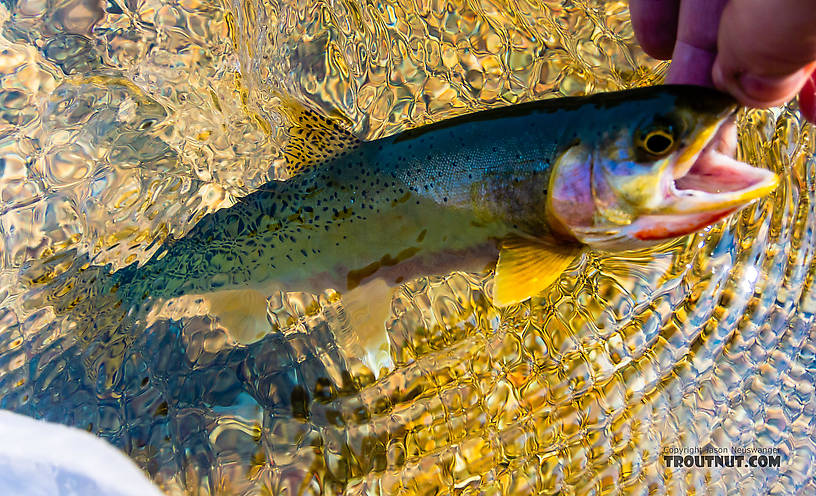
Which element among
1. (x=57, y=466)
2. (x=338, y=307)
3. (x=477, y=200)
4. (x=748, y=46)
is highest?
(x=748, y=46)

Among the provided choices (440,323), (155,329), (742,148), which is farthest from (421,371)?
(742,148)

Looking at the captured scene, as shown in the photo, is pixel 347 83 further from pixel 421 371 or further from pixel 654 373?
pixel 654 373

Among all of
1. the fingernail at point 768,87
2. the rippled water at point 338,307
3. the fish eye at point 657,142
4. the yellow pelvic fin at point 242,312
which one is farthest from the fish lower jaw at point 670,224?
the yellow pelvic fin at point 242,312

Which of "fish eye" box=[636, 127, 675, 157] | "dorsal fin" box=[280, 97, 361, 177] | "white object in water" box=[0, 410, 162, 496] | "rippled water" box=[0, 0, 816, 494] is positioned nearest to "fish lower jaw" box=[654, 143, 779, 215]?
"fish eye" box=[636, 127, 675, 157]

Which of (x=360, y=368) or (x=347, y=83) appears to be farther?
(x=347, y=83)

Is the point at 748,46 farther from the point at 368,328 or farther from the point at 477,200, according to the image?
the point at 368,328

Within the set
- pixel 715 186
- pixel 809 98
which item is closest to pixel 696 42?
pixel 809 98

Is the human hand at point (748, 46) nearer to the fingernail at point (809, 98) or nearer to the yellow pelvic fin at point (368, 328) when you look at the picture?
the fingernail at point (809, 98)
